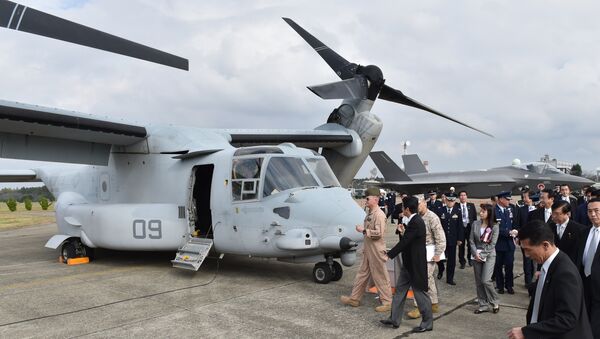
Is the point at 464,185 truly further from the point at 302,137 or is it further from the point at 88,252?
the point at 88,252

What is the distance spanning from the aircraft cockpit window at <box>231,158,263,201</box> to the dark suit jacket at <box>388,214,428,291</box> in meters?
3.25

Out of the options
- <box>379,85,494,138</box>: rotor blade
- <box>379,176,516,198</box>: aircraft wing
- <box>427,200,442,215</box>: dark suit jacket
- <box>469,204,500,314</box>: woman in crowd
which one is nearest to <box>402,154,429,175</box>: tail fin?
<box>379,176,516,198</box>: aircraft wing

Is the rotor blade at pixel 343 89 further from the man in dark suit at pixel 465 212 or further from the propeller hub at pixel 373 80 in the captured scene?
the man in dark suit at pixel 465 212

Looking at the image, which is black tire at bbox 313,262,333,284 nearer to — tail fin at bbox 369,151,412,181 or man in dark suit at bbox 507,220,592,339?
man in dark suit at bbox 507,220,592,339

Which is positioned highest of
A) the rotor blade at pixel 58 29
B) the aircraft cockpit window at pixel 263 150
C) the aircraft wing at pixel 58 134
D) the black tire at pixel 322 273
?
the rotor blade at pixel 58 29

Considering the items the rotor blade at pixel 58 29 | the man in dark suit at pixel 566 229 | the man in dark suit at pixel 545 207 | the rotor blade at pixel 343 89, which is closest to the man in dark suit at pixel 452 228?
the man in dark suit at pixel 545 207

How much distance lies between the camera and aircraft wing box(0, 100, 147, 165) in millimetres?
8418

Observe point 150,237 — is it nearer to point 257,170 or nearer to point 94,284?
point 94,284

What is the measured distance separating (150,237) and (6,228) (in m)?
15.7

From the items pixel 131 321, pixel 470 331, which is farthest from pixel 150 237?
pixel 470 331

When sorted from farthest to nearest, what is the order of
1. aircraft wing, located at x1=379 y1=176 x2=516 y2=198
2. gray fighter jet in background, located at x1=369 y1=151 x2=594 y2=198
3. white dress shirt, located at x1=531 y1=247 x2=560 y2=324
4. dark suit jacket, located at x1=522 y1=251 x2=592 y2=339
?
aircraft wing, located at x1=379 y1=176 x2=516 y2=198 → gray fighter jet in background, located at x1=369 y1=151 x2=594 y2=198 → white dress shirt, located at x1=531 y1=247 x2=560 y2=324 → dark suit jacket, located at x1=522 y1=251 x2=592 y2=339

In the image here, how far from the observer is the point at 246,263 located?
31.7 feet

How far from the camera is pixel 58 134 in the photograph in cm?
925

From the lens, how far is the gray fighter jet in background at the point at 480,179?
24.5 metres
